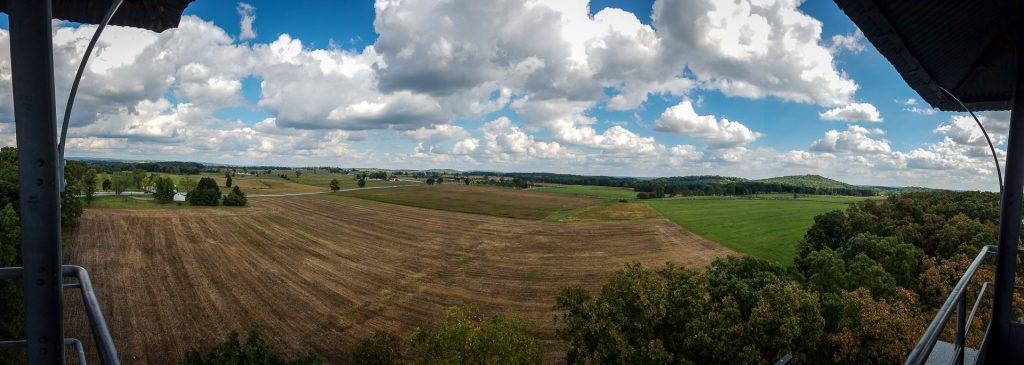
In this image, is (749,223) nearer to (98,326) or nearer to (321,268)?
(321,268)

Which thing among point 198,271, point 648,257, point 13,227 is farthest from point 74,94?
point 648,257

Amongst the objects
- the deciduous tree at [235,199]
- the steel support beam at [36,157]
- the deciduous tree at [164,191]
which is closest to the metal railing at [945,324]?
the steel support beam at [36,157]

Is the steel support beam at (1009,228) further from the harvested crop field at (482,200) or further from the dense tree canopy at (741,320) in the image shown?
the harvested crop field at (482,200)

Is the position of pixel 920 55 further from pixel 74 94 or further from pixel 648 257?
pixel 648 257

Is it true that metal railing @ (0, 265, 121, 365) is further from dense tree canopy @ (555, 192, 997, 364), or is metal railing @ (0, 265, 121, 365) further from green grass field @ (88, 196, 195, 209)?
green grass field @ (88, 196, 195, 209)

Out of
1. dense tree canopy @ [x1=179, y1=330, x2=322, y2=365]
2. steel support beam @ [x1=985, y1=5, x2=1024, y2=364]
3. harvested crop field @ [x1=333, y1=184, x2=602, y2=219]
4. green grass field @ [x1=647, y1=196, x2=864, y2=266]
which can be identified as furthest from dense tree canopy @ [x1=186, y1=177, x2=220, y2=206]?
steel support beam @ [x1=985, y1=5, x2=1024, y2=364]

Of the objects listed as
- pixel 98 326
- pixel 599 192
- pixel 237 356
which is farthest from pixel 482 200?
pixel 98 326

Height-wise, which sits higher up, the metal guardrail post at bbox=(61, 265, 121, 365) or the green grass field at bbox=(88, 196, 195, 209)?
the metal guardrail post at bbox=(61, 265, 121, 365)
